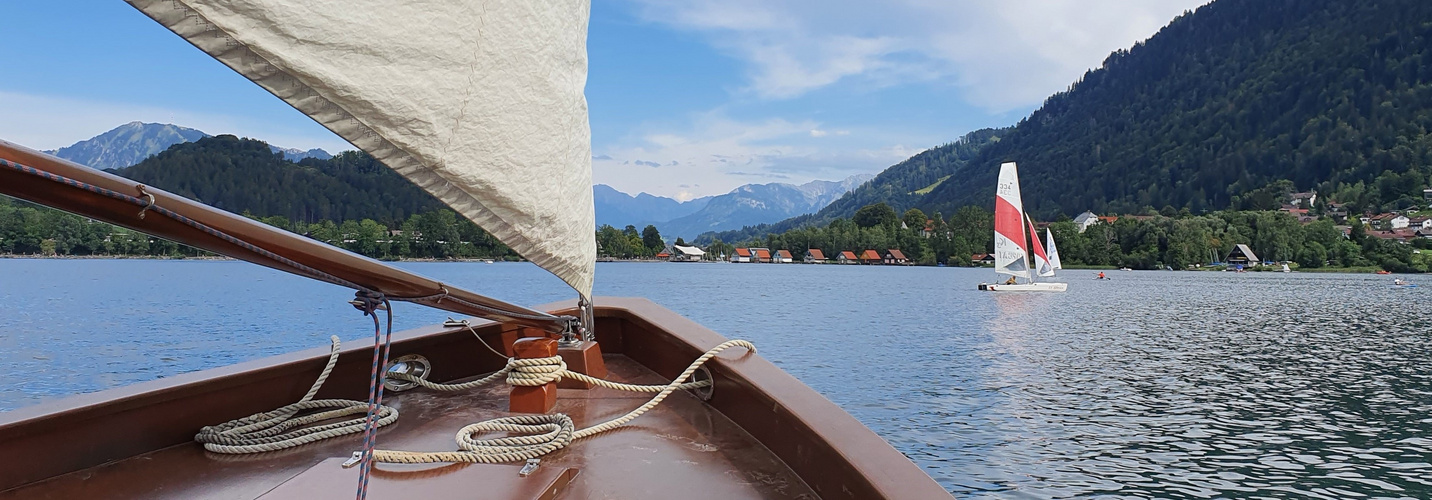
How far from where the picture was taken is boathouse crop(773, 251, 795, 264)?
115m

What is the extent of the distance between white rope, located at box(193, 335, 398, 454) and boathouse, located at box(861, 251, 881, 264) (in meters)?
106

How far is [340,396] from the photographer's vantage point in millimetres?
2357

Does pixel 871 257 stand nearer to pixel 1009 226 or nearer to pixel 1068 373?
pixel 1009 226

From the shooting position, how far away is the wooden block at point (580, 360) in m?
2.54

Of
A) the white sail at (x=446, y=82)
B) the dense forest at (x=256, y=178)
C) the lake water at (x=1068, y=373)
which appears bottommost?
the lake water at (x=1068, y=373)

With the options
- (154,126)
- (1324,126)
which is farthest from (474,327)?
(1324,126)

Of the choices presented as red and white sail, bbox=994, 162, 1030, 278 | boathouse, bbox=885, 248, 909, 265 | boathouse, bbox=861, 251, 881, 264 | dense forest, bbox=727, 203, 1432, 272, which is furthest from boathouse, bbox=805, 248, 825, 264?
red and white sail, bbox=994, 162, 1030, 278

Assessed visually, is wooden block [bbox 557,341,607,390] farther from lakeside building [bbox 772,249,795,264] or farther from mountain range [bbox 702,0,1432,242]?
lakeside building [bbox 772,249,795,264]

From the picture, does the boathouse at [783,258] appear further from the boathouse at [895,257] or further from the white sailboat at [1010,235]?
the white sailboat at [1010,235]

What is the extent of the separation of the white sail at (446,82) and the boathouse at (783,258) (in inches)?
4471

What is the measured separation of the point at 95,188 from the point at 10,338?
2390cm

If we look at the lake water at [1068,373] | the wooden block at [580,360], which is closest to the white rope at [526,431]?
the wooden block at [580,360]

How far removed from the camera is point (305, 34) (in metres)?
1.00

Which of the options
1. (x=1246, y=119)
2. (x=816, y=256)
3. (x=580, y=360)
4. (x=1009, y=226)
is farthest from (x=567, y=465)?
(x=1246, y=119)
